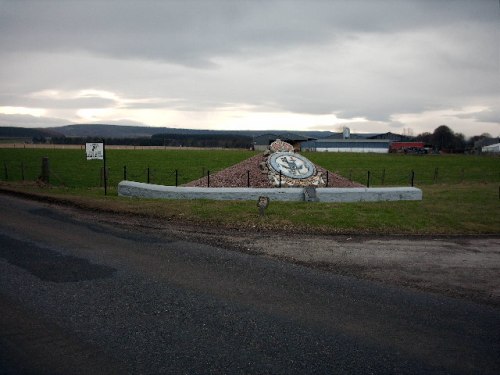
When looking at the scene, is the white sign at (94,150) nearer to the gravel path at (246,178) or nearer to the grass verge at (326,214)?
the grass verge at (326,214)

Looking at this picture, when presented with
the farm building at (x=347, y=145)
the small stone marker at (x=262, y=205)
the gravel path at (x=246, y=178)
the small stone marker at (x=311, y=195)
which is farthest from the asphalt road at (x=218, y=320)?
the farm building at (x=347, y=145)

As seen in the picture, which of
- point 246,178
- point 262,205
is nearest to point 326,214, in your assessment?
point 262,205

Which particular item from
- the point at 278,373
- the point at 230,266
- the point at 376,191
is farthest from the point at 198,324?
the point at 376,191

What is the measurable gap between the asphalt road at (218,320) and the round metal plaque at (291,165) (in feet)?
39.1

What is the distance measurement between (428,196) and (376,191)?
3520 mm

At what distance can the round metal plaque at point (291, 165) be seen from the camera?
21.0 meters

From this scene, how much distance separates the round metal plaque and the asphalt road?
11921mm

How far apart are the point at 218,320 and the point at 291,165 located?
52.7 ft

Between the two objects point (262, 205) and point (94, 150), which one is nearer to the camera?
point (262, 205)

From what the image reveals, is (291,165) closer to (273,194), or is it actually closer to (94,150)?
(273,194)

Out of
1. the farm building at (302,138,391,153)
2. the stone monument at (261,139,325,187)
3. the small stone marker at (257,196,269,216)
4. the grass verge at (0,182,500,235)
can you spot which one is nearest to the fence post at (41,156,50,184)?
the grass verge at (0,182,500,235)

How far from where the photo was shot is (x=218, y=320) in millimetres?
6102

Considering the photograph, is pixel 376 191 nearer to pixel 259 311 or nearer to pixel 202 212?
pixel 202 212

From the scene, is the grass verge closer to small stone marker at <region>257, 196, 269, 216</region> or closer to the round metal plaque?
small stone marker at <region>257, 196, 269, 216</region>
